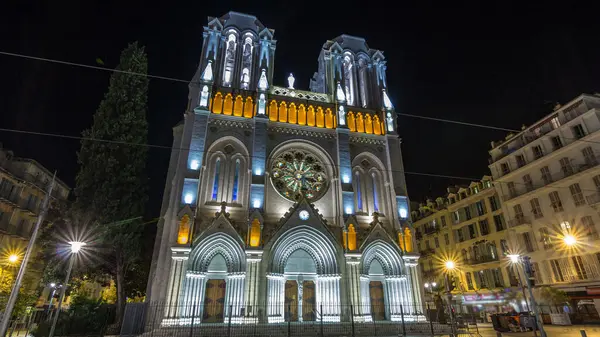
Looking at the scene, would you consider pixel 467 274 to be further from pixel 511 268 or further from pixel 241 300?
pixel 241 300

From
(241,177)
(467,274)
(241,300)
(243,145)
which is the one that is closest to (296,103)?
(243,145)

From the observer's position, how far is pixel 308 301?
19.8m

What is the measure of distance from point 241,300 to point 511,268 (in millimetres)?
22496

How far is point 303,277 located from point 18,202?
25.1 meters

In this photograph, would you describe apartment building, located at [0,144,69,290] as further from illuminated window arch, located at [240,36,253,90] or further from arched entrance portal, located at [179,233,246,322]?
illuminated window arch, located at [240,36,253,90]

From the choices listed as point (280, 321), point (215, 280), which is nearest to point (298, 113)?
point (215, 280)

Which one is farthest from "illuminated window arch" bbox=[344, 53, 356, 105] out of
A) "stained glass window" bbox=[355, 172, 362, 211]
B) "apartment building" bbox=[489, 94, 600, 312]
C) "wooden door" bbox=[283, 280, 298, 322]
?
"wooden door" bbox=[283, 280, 298, 322]

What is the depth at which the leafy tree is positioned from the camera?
19.4 m

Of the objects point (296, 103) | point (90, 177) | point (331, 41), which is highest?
point (331, 41)

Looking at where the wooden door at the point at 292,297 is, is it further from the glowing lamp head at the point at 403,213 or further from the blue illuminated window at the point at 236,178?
the glowing lamp head at the point at 403,213

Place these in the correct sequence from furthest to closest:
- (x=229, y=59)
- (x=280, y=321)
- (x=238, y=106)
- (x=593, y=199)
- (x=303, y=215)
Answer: (x=229, y=59) → (x=238, y=106) → (x=593, y=199) → (x=303, y=215) → (x=280, y=321)

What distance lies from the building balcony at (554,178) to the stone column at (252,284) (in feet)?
72.3

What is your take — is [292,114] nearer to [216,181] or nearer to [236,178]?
[236,178]

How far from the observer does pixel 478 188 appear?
32.8 m
